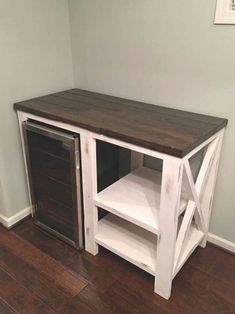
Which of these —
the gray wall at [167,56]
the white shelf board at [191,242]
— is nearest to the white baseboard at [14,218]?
the gray wall at [167,56]

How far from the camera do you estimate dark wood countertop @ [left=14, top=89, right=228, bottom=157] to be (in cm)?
134

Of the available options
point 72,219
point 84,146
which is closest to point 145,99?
point 84,146

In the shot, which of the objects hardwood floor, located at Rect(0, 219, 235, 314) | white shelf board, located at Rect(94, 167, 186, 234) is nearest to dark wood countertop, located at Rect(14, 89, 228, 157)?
white shelf board, located at Rect(94, 167, 186, 234)

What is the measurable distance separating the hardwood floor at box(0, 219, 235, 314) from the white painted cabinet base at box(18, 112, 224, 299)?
0.09 meters

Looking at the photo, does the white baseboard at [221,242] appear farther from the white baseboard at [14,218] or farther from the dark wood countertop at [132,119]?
the white baseboard at [14,218]

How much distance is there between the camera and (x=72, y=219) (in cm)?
184

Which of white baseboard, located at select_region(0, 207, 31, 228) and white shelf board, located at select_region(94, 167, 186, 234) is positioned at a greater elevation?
white shelf board, located at select_region(94, 167, 186, 234)

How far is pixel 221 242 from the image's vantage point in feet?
6.20

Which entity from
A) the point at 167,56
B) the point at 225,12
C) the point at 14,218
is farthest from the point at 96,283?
the point at 225,12

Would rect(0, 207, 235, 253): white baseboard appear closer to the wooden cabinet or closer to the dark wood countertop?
the wooden cabinet

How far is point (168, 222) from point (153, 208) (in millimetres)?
198

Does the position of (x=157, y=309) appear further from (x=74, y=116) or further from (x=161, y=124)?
(x=74, y=116)

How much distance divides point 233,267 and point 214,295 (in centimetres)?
26

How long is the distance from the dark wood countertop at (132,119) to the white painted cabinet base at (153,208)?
44 mm
